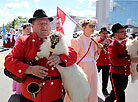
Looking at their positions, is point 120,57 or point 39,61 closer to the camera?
point 39,61

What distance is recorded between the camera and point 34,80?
1.73 meters

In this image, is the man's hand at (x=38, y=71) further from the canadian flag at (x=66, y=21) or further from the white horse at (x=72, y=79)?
the canadian flag at (x=66, y=21)

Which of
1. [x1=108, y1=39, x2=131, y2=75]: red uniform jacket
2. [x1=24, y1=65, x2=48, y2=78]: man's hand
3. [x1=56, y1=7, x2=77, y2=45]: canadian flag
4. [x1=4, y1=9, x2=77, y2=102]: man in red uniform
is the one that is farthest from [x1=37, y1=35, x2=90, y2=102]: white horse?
[x1=108, y1=39, x2=131, y2=75]: red uniform jacket

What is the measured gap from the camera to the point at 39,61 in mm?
1771

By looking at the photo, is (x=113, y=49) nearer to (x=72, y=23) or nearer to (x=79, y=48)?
(x=79, y=48)

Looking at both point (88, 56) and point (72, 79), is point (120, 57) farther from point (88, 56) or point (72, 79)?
point (72, 79)

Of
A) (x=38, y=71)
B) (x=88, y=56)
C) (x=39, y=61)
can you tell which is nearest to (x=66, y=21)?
(x=88, y=56)

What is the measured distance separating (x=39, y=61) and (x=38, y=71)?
0.78 feet

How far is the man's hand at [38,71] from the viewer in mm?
1555

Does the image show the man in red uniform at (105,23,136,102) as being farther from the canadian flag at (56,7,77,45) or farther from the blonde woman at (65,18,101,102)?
the canadian flag at (56,7,77,45)

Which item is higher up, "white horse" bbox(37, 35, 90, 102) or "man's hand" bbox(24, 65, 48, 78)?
"man's hand" bbox(24, 65, 48, 78)

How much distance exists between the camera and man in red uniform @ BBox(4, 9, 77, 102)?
5.29ft

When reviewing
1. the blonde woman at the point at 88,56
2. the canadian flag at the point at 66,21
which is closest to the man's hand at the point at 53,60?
the canadian flag at the point at 66,21

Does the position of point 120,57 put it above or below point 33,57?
below
